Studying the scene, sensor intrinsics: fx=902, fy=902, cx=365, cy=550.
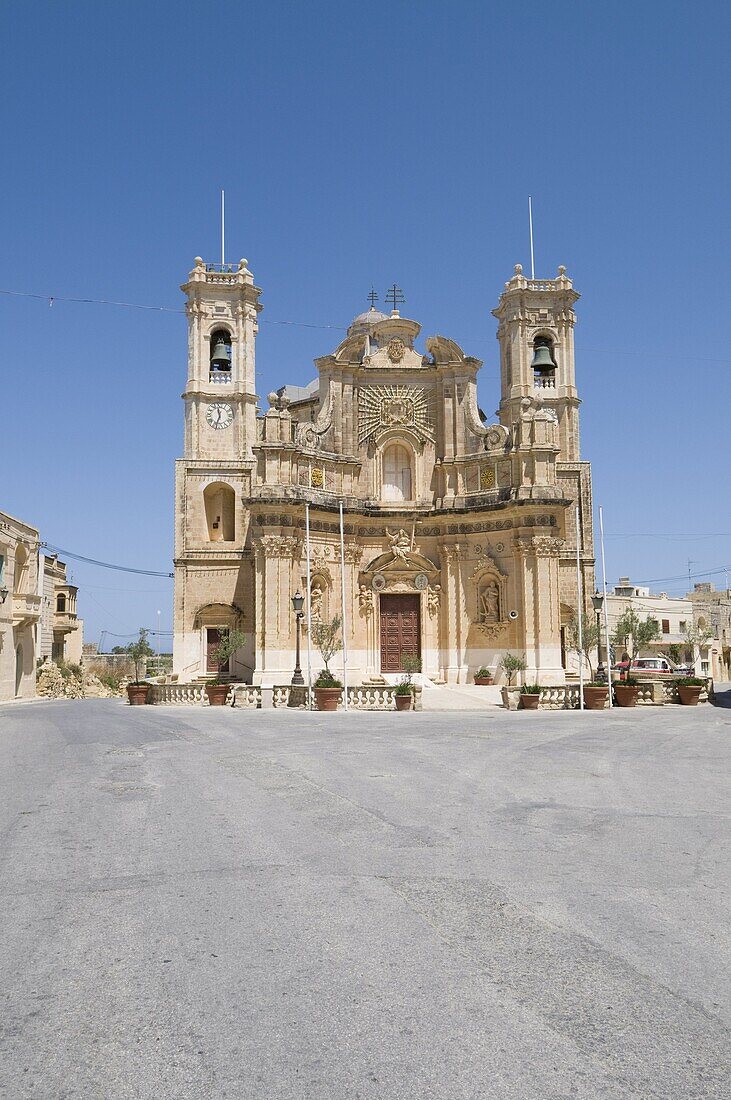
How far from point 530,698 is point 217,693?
442 inches

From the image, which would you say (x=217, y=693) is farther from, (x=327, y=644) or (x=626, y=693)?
(x=626, y=693)

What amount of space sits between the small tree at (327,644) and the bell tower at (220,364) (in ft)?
33.4

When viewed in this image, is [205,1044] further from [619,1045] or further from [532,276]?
[532,276]

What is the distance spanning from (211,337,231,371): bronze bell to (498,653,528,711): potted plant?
734 inches

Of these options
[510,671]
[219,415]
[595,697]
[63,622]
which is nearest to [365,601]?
[510,671]

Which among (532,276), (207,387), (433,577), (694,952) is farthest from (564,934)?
(532,276)

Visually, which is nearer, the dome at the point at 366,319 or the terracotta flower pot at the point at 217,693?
the terracotta flower pot at the point at 217,693

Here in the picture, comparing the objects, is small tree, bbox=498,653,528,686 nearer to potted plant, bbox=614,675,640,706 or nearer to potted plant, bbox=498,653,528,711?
potted plant, bbox=498,653,528,711

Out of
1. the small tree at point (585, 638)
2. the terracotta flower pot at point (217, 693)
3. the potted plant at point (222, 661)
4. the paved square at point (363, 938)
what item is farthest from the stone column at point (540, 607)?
the paved square at point (363, 938)

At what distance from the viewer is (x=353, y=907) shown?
245 inches

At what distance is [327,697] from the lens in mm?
29516

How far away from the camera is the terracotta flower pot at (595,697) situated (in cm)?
3042

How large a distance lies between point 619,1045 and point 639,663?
134 feet

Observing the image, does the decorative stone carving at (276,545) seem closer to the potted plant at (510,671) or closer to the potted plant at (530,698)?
the potted plant at (510,671)
